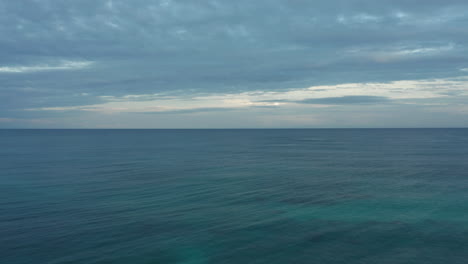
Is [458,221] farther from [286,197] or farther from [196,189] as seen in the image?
[196,189]

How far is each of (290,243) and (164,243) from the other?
10.7 m

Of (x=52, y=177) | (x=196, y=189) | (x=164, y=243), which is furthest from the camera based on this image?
(x=52, y=177)

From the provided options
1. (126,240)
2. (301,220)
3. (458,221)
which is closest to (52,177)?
(126,240)

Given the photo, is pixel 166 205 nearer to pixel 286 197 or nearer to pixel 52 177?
pixel 286 197

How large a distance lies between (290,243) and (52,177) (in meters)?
Result: 48.8

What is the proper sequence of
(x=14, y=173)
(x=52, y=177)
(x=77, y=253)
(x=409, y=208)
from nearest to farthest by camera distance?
(x=77, y=253), (x=409, y=208), (x=52, y=177), (x=14, y=173)

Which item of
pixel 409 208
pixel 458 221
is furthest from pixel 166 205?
pixel 458 221

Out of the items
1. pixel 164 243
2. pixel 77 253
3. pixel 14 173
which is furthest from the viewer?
pixel 14 173

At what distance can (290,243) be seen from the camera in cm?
2742

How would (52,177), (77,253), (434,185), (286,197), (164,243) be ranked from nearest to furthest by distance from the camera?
(77,253) < (164,243) < (286,197) < (434,185) < (52,177)

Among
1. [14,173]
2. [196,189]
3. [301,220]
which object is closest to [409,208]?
[301,220]

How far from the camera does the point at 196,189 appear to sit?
48.3 metres

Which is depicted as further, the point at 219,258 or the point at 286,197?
the point at 286,197

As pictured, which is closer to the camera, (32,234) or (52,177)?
(32,234)
